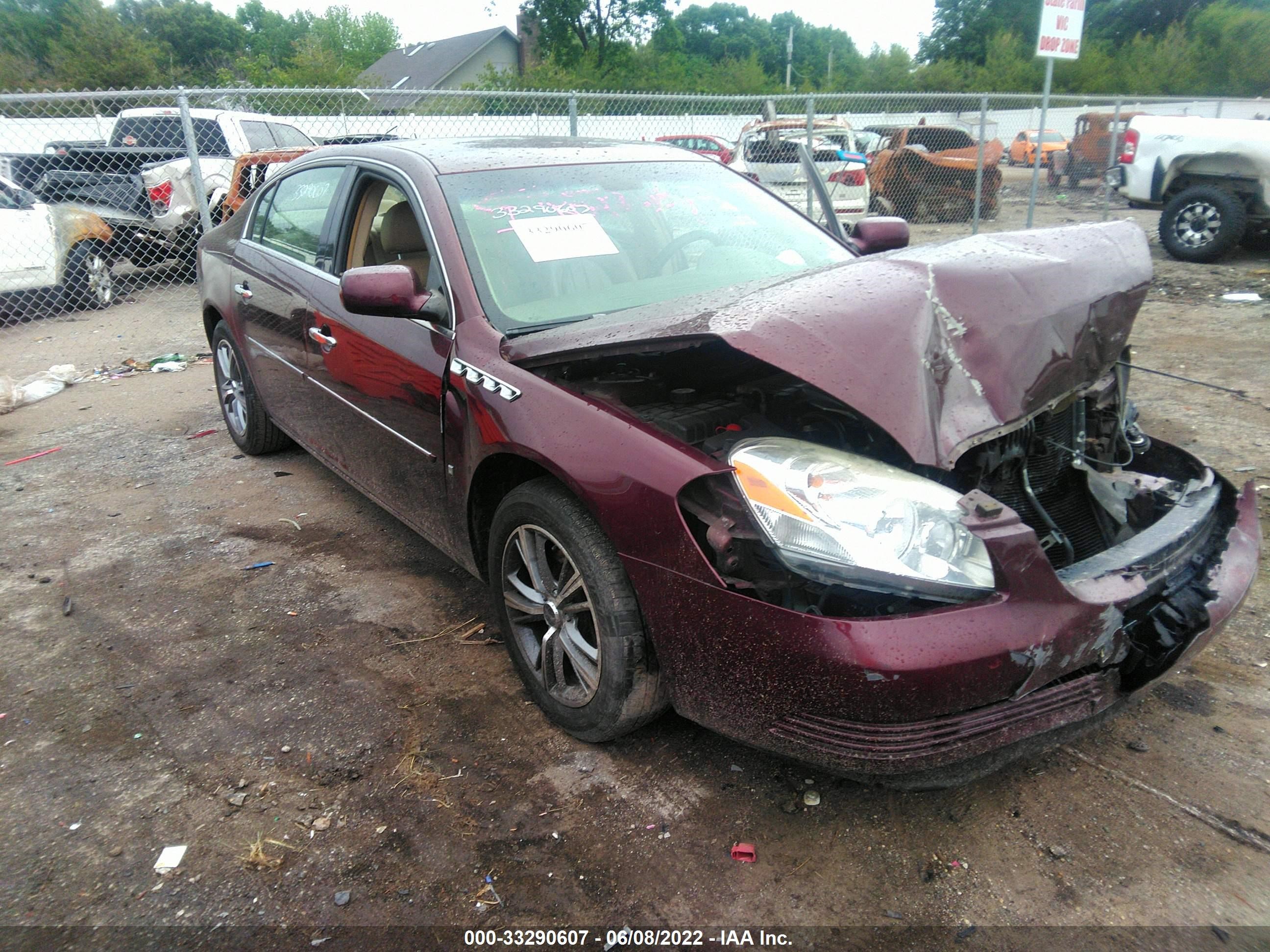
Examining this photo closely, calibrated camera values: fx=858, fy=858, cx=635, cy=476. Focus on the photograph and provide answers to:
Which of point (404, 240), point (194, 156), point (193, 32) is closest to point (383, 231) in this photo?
point (404, 240)

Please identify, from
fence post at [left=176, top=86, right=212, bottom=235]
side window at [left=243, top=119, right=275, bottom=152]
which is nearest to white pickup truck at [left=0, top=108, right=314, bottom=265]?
side window at [left=243, top=119, right=275, bottom=152]

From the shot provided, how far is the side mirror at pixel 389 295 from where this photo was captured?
273 centimetres

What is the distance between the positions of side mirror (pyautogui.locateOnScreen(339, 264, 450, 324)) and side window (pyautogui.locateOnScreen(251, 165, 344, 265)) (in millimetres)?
1165

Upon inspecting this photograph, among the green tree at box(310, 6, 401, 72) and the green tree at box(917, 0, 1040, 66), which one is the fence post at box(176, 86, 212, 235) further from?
the green tree at box(310, 6, 401, 72)

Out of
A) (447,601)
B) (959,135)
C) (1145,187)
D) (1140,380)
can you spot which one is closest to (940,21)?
(959,135)

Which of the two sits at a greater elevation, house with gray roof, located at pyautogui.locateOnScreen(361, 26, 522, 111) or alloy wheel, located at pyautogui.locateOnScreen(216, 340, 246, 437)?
house with gray roof, located at pyautogui.locateOnScreen(361, 26, 522, 111)

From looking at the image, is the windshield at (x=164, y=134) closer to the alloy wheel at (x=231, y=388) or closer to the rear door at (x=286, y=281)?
the alloy wheel at (x=231, y=388)

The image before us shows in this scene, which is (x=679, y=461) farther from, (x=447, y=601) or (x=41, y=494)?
(x=41, y=494)

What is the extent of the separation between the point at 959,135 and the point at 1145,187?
17.5 feet

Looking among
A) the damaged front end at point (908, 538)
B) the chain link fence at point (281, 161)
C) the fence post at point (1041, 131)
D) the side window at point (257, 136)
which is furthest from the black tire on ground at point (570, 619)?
the fence post at point (1041, 131)

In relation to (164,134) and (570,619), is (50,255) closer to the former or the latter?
(164,134)

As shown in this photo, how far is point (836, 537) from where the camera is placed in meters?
1.93

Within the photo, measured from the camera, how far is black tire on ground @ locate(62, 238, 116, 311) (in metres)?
9.73

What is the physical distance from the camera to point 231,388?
5203 millimetres
